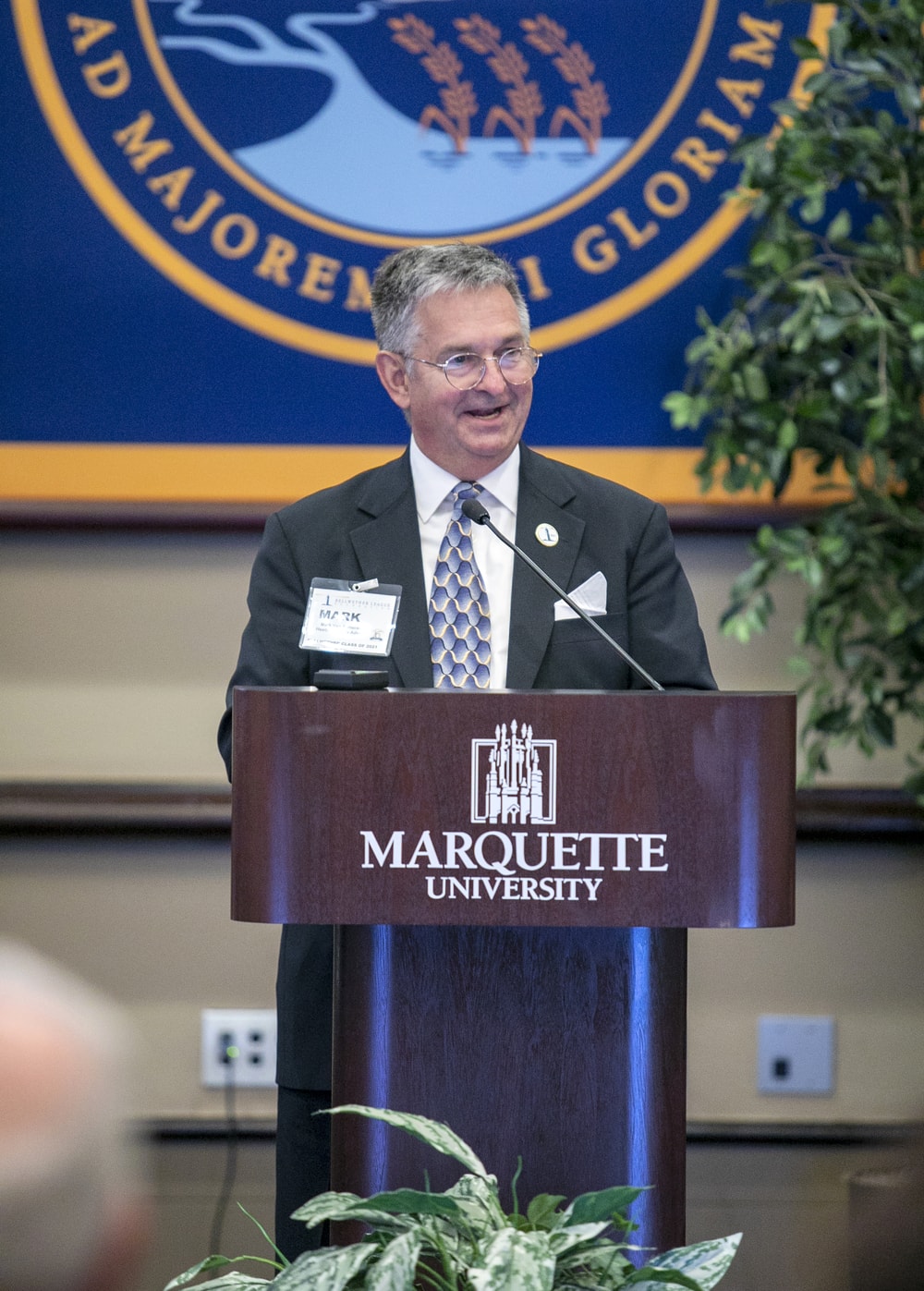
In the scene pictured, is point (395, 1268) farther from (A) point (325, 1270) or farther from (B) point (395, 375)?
(B) point (395, 375)

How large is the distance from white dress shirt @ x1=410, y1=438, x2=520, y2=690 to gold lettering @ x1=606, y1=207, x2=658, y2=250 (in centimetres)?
118

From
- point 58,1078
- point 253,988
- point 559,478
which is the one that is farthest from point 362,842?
point 253,988

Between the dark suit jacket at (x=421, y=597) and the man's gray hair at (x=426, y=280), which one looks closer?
the dark suit jacket at (x=421, y=597)

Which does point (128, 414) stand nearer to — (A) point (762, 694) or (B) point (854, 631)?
(B) point (854, 631)

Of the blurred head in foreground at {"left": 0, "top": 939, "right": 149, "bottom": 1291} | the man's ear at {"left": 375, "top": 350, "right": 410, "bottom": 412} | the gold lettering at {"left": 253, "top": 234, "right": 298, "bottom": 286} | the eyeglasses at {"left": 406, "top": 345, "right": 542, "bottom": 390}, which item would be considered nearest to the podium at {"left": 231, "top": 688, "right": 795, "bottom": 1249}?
the eyeglasses at {"left": 406, "top": 345, "right": 542, "bottom": 390}

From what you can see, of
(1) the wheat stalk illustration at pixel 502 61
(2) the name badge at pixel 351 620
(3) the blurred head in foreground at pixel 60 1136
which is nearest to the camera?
(3) the blurred head in foreground at pixel 60 1136

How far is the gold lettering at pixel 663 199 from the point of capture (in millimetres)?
3049

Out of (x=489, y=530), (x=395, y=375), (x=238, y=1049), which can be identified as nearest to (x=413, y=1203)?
(x=489, y=530)

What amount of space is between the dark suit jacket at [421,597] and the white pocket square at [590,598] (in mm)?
11

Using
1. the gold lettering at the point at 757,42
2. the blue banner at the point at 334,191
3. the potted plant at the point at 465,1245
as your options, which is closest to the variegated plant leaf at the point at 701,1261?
the potted plant at the point at 465,1245

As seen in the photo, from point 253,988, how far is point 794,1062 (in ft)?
3.61

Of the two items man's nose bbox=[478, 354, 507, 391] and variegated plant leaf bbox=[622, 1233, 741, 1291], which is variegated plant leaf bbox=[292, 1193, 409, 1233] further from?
man's nose bbox=[478, 354, 507, 391]

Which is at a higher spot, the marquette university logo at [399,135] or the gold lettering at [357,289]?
the marquette university logo at [399,135]

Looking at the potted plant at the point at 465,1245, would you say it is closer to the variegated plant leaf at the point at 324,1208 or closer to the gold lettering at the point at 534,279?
the variegated plant leaf at the point at 324,1208
